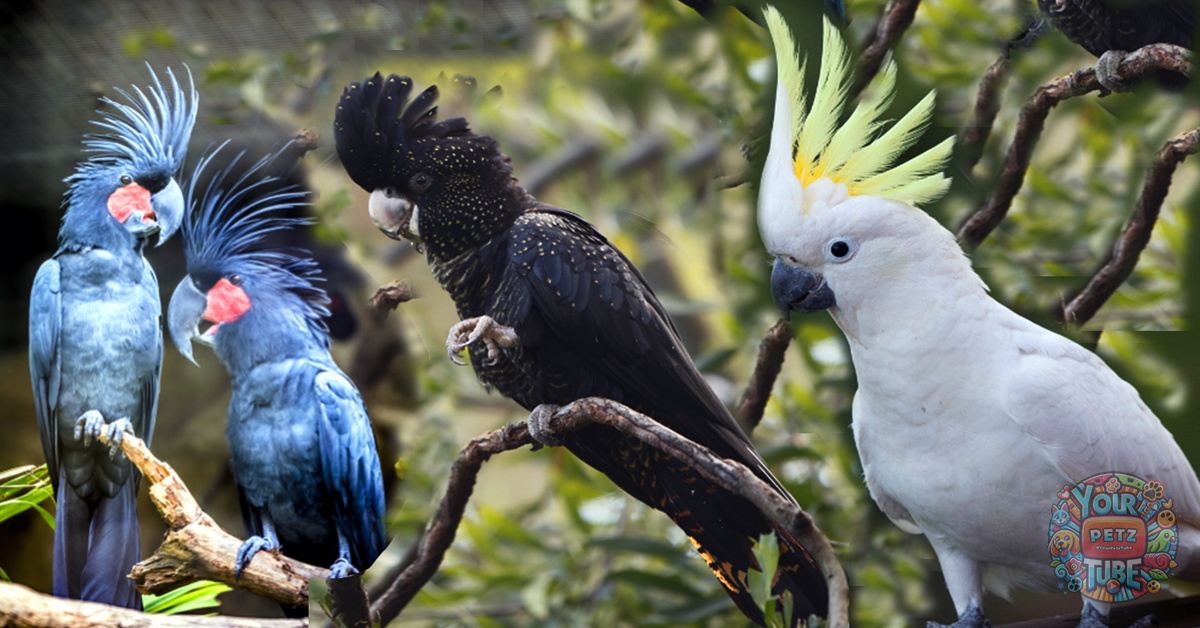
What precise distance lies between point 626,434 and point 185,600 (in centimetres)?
100

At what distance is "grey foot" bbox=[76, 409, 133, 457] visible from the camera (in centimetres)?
149

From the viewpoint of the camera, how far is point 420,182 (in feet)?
4.24

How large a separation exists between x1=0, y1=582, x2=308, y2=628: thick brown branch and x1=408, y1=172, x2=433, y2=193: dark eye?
80 cm

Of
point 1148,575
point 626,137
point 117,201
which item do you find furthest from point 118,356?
point 1148,575

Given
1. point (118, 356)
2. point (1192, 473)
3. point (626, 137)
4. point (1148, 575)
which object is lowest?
point (1148, 575)

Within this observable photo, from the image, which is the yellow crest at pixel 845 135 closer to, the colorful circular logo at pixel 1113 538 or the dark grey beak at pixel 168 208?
the colorful circular logo at pixel 1113 538

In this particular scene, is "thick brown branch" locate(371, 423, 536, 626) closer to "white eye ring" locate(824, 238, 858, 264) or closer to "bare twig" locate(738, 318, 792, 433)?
"bare twig" locate(738, 318, 792, 433)

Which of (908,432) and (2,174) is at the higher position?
(2,174)

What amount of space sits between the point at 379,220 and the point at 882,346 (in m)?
0.82

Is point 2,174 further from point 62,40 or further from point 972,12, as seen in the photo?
point 972,12

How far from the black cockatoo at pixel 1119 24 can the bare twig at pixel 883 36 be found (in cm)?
20

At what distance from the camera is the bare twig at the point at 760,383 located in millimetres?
1280

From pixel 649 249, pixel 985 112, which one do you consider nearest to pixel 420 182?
pixel 649 249

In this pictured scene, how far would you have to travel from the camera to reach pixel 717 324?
1.28 m
